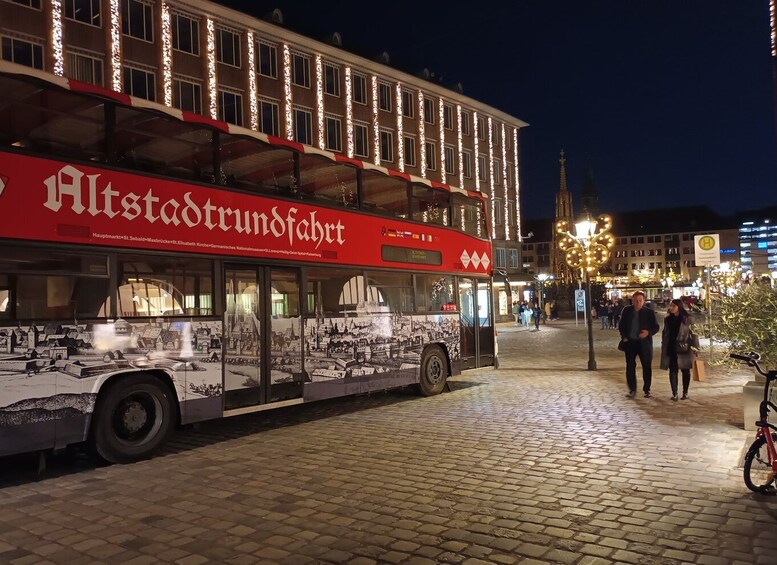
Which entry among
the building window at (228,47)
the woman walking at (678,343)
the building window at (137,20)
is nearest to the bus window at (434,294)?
the woman walking at (678,343)

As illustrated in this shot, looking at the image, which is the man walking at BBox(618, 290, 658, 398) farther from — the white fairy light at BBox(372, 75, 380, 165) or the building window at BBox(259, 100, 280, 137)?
the white fairy light at BBox(372, 75, 380, 165)

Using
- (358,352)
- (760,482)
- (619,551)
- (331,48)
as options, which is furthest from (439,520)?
(331,48)

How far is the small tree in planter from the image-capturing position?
7090 mm

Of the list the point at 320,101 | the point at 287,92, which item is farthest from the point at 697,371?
the point at 320,101

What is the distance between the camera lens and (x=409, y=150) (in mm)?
44938

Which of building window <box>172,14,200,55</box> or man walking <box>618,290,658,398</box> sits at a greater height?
building window <box>172,14,200,55</box>

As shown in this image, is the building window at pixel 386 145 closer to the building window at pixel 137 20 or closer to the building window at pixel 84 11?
the building window at pixel 137 20

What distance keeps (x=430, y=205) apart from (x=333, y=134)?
27441mm

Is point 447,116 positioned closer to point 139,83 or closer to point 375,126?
point 375,126

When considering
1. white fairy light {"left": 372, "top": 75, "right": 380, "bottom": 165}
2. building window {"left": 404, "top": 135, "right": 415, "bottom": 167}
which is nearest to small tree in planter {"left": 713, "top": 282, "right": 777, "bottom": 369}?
white fairy light {"left": 372, "top": 75, "right": 380, "bottom": 165}

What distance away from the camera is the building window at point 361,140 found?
40803 millimetres

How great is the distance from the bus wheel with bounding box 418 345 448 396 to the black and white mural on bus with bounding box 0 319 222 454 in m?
5.36

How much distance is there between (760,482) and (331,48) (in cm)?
3698

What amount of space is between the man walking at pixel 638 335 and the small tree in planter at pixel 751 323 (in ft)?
13.2
